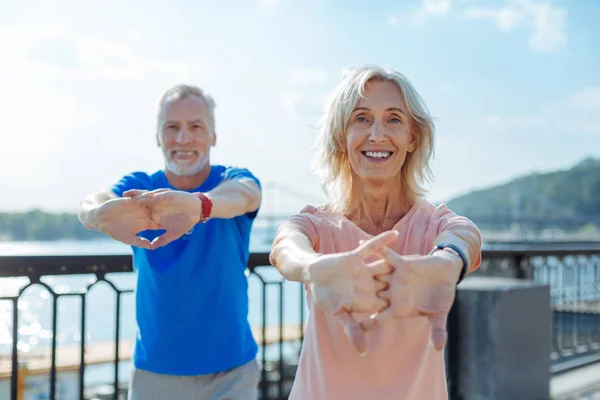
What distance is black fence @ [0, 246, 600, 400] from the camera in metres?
2.54

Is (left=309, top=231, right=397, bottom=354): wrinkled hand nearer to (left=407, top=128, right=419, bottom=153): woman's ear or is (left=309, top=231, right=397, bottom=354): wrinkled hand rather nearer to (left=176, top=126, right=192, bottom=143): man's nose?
(left=407, top=128, right=419, bottom=153): woman's ear

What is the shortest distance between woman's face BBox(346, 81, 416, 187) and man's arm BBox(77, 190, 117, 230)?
32.8 inches

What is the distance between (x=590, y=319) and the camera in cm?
657

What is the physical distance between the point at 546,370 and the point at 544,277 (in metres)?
1.87

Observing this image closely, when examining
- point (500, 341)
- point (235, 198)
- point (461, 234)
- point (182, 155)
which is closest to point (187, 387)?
point (235, 198)

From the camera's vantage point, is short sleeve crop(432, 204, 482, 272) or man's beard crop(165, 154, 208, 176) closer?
short sleeve crop(432, 204, 482, 272)

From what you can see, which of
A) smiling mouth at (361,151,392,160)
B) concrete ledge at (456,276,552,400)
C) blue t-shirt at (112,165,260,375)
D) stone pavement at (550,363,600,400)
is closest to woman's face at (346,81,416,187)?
smiling mouth at (361,151,392,160)

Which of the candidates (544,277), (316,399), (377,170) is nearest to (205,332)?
(316,399)

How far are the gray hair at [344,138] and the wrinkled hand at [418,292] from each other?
19.0 inches

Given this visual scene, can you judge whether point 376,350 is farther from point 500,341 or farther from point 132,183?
point 500,341

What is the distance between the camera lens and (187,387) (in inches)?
78.7

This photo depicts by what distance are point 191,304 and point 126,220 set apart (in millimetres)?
504

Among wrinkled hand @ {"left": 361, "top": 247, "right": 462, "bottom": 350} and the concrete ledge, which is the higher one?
wrinkled hand @ {"left": 361, "top": 247, "right": 462, "bottom": 350}

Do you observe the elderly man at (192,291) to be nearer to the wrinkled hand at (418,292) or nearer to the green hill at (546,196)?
the wrinkled hand at (418,292)
